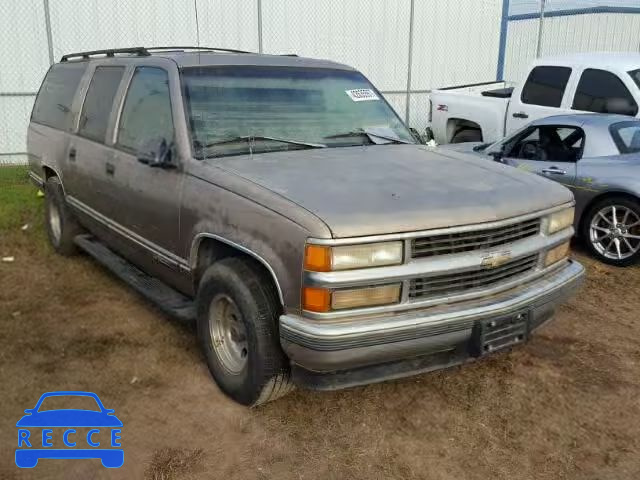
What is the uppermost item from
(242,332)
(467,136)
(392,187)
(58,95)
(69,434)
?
(58,95)

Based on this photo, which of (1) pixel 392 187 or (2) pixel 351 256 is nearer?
(2) pixel 351 256

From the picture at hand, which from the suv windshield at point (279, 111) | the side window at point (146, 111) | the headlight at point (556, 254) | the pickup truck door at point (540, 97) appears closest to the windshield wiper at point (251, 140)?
the suv windshield at point (279, 111)

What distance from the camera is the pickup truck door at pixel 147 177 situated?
12.3 ft

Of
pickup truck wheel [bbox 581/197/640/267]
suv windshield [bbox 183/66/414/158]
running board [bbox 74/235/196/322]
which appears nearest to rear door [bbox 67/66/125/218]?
running board [bbox 74/235/196/322]

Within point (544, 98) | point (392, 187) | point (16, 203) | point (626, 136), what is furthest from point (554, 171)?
point (16, 203)

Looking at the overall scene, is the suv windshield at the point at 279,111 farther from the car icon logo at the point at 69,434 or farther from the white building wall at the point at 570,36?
the white building wall at the point at 570,36

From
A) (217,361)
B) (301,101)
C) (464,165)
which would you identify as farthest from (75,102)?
(464,165)

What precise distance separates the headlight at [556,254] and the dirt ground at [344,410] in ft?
2.38

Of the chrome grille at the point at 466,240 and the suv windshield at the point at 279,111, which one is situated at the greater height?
the suv windshield at the point at 279,111

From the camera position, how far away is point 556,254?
3.55 m

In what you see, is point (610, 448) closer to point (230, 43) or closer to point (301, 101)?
point (301, 101)

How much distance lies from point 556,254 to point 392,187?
1.12 m

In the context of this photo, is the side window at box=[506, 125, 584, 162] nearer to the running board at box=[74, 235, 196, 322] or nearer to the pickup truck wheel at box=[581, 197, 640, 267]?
the pickup truck wheel at box=[581, 197, 640, 267]

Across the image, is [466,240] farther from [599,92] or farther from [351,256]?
[599,92]
